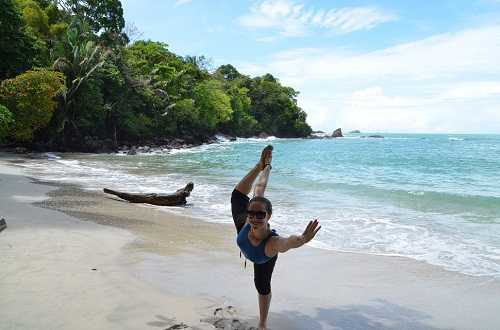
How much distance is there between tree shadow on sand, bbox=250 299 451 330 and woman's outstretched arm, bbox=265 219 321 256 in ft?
4.22

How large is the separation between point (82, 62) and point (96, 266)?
27757 millimetres

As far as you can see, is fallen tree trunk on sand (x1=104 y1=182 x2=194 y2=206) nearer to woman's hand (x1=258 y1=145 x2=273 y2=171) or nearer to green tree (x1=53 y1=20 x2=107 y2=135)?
woman's hand (x1=258 y1=145 x2=273 y2=171)

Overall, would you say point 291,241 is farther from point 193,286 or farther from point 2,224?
point 2,224

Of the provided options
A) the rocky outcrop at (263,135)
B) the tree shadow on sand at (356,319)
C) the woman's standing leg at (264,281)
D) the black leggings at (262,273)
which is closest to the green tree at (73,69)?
the black leggings at (262,273)

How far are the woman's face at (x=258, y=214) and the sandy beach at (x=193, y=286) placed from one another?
1.37 meters

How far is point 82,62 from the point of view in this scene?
3022 centimetres

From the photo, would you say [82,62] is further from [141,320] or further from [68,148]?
[141,320]

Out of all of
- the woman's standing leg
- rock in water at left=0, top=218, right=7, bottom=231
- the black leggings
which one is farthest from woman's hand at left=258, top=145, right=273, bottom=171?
rock in water at left=0, top=218, right=7, bottom=231

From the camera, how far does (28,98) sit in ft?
79.1

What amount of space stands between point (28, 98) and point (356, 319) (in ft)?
80.0

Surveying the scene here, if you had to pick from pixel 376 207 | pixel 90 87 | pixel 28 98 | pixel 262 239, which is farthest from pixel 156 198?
pixel 90 87

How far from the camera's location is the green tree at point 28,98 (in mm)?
23844

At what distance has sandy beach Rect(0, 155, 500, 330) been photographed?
428 centimetres

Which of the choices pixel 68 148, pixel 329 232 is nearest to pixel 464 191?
pixel 329 232
